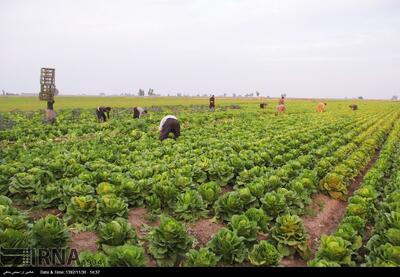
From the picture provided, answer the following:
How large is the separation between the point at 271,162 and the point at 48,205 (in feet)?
18.5

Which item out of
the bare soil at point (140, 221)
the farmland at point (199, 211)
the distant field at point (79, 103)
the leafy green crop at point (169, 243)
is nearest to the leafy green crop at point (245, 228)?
the farmland at point (199, 211)

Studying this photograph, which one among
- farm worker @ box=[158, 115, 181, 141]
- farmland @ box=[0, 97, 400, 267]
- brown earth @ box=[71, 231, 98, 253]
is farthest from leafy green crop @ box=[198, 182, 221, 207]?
farm worker @ box=[158, 115, 181, 141]

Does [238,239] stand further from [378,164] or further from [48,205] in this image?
[378,164]

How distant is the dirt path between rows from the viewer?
5.26 meters

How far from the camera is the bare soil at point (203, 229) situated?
5.32 metres

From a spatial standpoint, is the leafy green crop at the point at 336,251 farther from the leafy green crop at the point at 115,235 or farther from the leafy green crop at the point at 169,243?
the leafy green crop at the point at 115,235

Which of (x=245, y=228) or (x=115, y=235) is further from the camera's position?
(x=245, y=228)

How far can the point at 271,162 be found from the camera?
9.44 meters

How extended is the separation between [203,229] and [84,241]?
1773mm

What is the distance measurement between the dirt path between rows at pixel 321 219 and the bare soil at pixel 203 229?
1186 mm

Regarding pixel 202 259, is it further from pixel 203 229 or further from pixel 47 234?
pixel 47 234

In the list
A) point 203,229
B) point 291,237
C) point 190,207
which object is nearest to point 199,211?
point 190,207

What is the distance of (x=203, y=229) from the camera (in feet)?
18.3
